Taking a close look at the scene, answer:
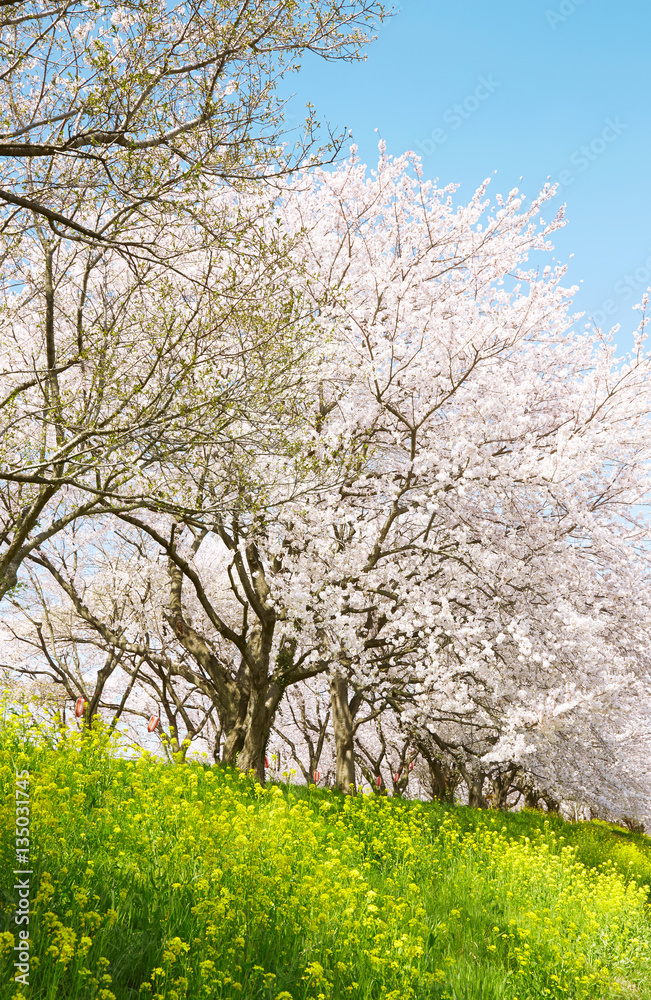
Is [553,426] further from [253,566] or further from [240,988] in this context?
[240,988]

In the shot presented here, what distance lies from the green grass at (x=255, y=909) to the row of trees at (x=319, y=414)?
2.20 metres

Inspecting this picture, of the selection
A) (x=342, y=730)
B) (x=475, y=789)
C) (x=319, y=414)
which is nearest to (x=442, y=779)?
(x=475, y=789)

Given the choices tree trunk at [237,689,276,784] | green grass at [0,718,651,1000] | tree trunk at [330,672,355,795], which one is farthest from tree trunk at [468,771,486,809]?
green grass at [0,718,651,1000]

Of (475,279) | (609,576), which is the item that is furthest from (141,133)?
(609,576)

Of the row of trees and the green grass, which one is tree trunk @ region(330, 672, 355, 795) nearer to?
the row of trees

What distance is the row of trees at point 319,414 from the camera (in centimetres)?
513

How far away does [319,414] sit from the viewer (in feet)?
34.4

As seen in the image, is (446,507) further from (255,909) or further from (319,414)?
(255,909)

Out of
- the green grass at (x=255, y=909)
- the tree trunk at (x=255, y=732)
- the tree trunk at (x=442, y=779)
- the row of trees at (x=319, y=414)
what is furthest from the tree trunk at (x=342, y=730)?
the tree trunk at (x=442, y=779)

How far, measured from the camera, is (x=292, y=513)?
946cm

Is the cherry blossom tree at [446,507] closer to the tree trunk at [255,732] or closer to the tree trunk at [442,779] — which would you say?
the tree trunk at [255,732]

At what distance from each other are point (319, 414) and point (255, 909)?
25.5 feet

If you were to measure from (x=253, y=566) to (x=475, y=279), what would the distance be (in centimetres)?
659

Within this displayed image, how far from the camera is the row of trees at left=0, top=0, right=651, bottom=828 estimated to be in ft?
16.8
